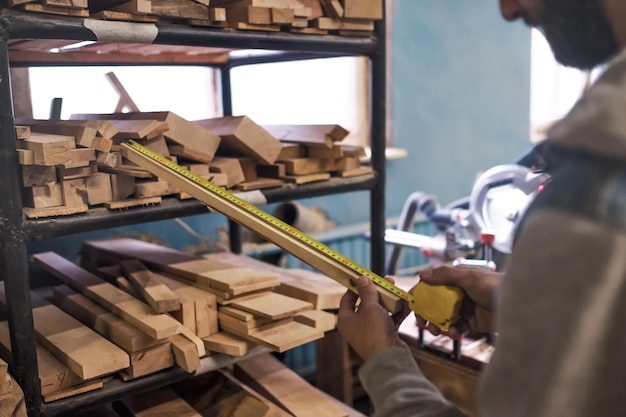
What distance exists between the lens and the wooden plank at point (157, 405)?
1.64 m

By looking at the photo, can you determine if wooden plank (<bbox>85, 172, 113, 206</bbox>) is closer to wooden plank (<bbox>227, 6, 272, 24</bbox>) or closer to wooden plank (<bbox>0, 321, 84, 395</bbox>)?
wooden plank (<bbox>0, 321, 84, 395</bbox>)

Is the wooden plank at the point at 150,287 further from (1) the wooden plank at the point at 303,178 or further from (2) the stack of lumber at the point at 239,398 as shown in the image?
(1) the wooden plank at the point at 303,178

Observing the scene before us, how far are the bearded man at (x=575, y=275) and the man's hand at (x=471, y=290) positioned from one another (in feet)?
1.72

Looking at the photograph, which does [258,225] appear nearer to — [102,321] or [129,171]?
[129,171]

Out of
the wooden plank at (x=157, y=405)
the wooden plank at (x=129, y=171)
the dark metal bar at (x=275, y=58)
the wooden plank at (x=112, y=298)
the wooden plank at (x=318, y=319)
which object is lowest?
the wooden plank at (x=157, y=405)

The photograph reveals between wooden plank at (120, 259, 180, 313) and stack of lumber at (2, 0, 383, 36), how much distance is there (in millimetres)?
672

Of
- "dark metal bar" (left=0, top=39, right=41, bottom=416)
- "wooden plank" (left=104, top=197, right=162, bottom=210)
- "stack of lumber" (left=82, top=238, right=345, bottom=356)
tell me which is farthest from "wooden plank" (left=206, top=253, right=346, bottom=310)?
"dark metal bar" (left=0, top=39, right=41, bottom=416)

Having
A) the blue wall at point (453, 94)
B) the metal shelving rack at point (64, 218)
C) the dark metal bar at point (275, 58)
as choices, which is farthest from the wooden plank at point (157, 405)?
the blue wall at point (453, 94)

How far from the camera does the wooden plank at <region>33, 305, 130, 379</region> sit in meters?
1.38

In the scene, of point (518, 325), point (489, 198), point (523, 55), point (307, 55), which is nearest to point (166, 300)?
point (307, 55)

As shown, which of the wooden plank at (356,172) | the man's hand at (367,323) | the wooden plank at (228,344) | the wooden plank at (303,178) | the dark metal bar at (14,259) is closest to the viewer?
the man's hand at (367,323)

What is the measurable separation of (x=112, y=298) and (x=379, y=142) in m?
0.92

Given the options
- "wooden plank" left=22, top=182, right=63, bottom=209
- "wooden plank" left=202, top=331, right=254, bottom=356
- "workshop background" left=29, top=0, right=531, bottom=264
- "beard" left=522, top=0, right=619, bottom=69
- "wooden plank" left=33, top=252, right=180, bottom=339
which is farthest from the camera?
"workshop background" left=29, top=0, right=531, bottom=264

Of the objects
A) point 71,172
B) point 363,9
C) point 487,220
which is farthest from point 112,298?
point 487,220
